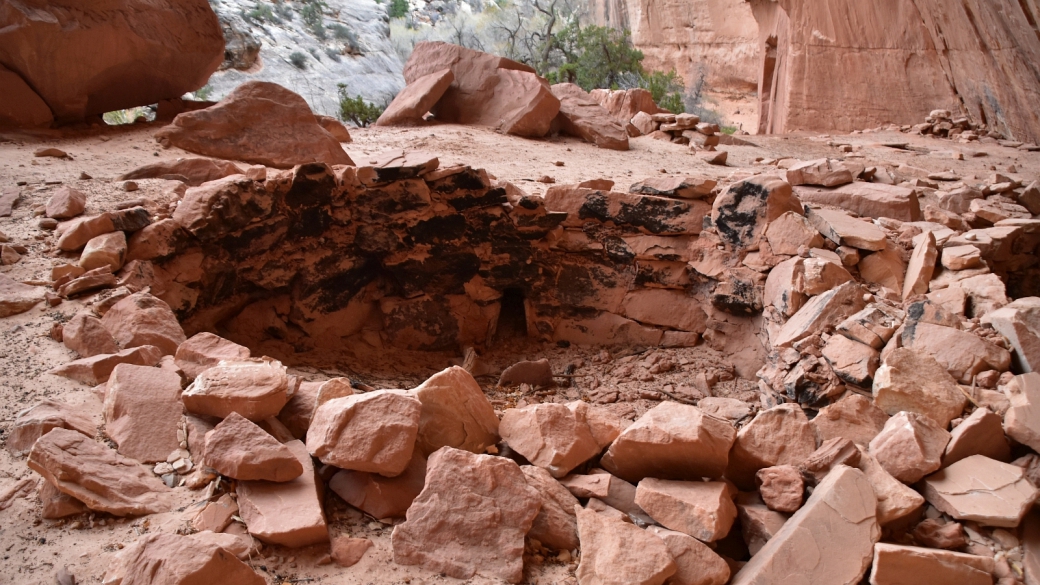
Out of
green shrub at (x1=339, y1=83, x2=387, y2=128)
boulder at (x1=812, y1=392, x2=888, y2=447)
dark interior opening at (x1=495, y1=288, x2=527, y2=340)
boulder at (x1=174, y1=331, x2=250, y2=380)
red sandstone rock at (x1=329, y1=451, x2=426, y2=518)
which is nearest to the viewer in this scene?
red sandstone rock at (x1=329, y1=451, x2=426, y2=518)

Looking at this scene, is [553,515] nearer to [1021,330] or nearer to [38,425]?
[38,425]

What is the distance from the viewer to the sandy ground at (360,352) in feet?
5.33

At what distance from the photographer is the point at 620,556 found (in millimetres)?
1645

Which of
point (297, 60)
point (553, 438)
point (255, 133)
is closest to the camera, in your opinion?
point (553, 438)

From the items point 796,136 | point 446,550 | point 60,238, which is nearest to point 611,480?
point 446,550

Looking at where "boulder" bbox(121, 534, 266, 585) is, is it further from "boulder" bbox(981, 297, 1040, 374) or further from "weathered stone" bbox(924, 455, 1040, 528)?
"boulder" bbox(981, 297, 1040, 374)

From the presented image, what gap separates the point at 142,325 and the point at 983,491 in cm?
300

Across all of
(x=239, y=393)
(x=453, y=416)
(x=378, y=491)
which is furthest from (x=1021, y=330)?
(x=239, y=393)

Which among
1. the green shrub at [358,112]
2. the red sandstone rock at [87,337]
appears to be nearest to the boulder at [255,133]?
the red sandstone rock at [87,337]

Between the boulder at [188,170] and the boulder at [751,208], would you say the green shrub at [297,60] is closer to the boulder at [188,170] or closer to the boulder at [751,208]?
the boulder at [188,170]

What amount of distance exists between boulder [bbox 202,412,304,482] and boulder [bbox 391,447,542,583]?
1.11 feet

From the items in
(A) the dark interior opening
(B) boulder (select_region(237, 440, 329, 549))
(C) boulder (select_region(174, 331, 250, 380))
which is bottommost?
(A) the dark interior opening

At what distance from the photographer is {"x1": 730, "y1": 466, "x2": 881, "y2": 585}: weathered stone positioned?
1631 millimetres

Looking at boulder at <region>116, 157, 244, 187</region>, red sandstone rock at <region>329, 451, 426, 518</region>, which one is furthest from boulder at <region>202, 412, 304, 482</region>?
boulder at <region>116, 157, 244, 187</region>
